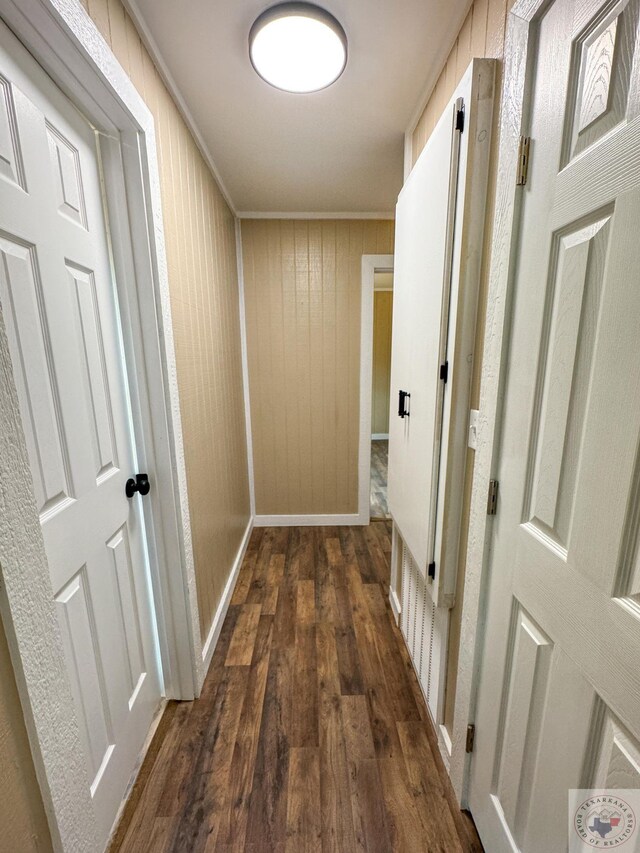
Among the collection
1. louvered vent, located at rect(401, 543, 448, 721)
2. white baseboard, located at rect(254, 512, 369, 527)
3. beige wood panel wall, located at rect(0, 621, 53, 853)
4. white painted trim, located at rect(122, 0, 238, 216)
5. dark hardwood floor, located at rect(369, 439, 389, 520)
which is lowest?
dark hardwood floor, located at rect(369, 439, 389, 520)

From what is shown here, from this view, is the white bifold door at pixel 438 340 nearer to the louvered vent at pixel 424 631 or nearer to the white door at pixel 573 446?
the louvered vent at pixel 424 631

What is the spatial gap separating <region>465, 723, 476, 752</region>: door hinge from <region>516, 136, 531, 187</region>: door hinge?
4.89ft

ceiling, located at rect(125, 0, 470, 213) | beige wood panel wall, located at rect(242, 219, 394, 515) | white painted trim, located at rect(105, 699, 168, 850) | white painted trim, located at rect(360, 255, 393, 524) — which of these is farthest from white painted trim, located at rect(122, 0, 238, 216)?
white painted trim, located at rect(105, 699, 168, 850)

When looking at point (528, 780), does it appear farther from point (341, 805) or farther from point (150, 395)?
point (150, 395)

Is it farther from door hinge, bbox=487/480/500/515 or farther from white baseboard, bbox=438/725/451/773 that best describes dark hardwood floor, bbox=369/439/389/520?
door hinge, bbox=487/480/500/515

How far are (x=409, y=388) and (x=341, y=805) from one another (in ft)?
4.82

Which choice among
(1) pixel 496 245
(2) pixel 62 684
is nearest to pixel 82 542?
(2) pixel 62 684

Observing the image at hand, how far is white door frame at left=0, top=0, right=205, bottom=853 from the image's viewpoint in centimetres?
58

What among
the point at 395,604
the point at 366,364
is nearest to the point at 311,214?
the point at 366,364

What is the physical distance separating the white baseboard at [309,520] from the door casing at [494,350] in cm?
191

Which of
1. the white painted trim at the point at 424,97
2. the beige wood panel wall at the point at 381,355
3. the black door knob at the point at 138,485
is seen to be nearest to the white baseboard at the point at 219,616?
the black door knob at the point at 138,485

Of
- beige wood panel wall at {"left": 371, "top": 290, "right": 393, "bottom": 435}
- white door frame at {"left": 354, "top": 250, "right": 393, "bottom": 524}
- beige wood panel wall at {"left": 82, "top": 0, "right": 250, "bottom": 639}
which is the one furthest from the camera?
beige wood panel wall at {"left": 371, "top": 290, "right": 393, "bottom": 435}

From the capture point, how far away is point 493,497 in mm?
915

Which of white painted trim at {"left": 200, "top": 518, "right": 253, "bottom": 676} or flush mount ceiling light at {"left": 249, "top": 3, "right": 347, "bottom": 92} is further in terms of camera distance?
white painted trim at {"left": 200, "top": 518, "right": 253, "bottom": 676}
